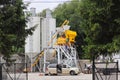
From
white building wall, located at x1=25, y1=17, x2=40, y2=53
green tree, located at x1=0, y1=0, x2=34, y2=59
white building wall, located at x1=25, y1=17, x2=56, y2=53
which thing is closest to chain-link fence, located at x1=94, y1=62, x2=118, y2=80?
green tree, located at x1=0, y1=0, x2=34, y2=59

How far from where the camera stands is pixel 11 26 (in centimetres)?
2080

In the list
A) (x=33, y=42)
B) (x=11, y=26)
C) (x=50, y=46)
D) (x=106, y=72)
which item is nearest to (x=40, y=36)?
(x=33, y=42)

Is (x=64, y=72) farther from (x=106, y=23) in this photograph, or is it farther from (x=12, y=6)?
(x=106, y=23)

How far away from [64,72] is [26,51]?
543 inches

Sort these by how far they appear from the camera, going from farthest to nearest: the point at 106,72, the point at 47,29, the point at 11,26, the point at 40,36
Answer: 1. the point at 40,36
2. the point at 47,29
3. the point at 106,72
4. the point at 11,26

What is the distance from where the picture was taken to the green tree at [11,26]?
20.1 m

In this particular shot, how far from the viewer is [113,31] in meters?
15.3

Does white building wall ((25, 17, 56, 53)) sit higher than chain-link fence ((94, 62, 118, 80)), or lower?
higher

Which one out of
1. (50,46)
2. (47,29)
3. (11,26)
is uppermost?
(47,29)

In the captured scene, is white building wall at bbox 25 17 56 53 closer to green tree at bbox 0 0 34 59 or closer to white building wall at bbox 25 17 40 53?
white building wall at bbox 25 17 40 53

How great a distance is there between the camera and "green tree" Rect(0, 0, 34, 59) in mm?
20094

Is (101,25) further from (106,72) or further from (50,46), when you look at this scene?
(50,46)

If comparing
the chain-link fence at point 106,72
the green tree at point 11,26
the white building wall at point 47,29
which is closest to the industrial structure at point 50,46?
the white building wall at point 47,29

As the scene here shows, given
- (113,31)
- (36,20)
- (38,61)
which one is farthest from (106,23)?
(36,20)
